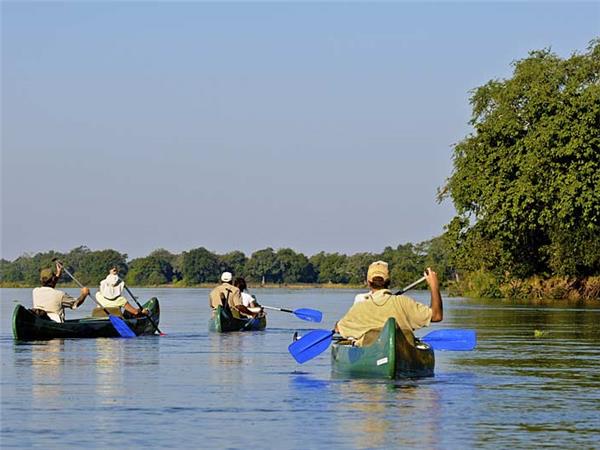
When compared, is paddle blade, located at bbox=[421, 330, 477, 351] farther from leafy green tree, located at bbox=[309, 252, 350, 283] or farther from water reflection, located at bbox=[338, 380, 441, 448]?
leafy green tree, located at bbox=[309, 252, 350, 283]

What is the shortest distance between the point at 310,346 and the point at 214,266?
117m

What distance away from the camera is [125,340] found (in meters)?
25.2

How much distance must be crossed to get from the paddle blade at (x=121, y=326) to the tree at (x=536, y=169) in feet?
80.0

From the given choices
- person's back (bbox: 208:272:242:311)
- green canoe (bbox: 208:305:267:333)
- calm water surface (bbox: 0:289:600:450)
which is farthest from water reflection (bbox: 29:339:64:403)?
person's back (bbox: 208:272:242:311)

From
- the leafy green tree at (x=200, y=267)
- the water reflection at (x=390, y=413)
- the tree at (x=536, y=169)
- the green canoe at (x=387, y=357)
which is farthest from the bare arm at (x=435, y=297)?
the leafy green tree at (x=200, y=267)

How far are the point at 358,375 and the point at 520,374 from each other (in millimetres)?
2463

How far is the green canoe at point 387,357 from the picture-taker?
50.5 ft

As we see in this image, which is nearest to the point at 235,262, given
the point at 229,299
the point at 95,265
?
the point at 95,265

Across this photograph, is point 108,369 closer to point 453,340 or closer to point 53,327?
point 453,340

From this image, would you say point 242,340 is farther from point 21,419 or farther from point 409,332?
point 21,419

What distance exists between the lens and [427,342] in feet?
57.6

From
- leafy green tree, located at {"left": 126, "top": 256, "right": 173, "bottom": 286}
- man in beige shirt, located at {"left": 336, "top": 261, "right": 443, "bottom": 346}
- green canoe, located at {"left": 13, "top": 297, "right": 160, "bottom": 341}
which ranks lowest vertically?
green canoe, located at {"left": 13, "top": 297, "right": 160, "bottom": 341}

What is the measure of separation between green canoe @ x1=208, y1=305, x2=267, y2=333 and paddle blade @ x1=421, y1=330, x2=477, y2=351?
11547 millimetres

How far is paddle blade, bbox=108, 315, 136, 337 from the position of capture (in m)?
25.8
